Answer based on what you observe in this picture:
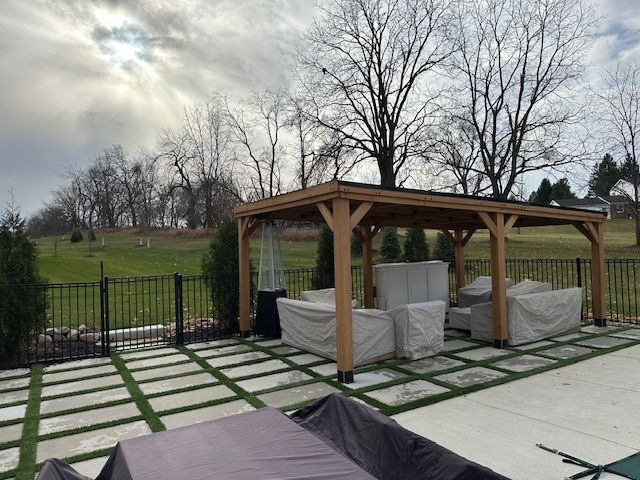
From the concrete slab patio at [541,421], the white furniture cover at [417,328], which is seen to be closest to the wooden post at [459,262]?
the white furniture cover at [417,328]

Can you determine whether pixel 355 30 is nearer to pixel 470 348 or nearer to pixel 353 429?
pixel 470 348

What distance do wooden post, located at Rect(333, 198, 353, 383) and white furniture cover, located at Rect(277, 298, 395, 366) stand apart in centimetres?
44

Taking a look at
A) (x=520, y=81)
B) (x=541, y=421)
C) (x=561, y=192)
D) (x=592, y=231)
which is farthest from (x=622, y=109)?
(x=561, y=192)

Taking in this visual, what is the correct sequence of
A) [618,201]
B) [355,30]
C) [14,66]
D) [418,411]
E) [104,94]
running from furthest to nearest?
[618,201]
[355,30]
[104,94]
[14,66]
[418,411]

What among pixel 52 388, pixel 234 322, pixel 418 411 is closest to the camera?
pixel 418 411

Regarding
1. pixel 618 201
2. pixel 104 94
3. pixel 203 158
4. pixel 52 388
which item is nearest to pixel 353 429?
pixel 52 388

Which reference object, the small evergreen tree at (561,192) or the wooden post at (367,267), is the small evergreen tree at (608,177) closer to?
the small evergreen tree at (561,192)

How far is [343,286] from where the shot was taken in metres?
5.20

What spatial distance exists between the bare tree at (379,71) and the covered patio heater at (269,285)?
14816 mm

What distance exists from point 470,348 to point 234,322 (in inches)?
170

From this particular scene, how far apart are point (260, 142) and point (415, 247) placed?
21379 millimetres

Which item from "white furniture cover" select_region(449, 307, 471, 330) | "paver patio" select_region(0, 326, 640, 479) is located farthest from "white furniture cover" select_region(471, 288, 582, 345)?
"white furniture cover" select_region(449, 307, 471, 330)

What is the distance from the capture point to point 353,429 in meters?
2.46

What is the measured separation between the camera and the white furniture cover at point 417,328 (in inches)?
237
